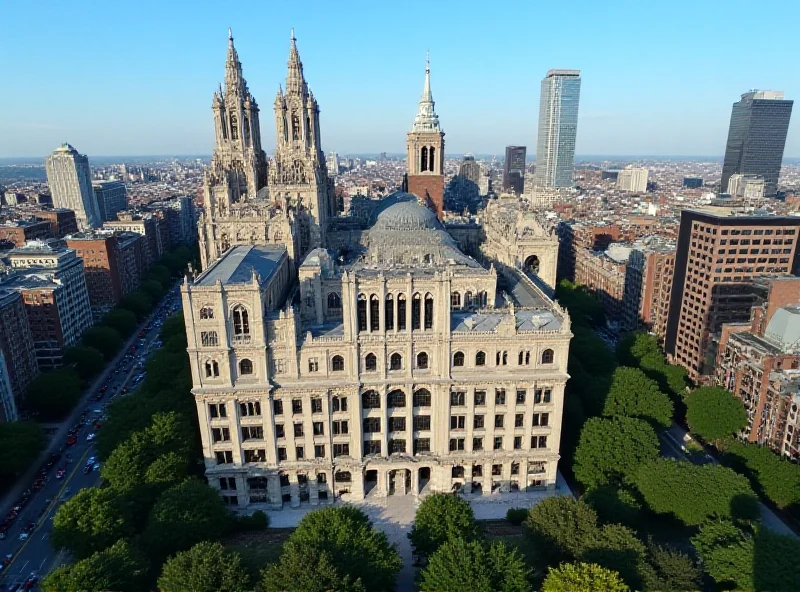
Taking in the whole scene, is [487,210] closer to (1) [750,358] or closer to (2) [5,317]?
(1) [750,358]

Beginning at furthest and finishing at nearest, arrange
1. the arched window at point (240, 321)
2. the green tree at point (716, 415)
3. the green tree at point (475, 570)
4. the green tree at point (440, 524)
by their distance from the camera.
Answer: the green tree at point (716, 415) < the arched window at point (240, 321) < the green tree at point (440, 524) < the green tree at point (475, 570)

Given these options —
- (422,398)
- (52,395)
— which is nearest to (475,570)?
(422,398)

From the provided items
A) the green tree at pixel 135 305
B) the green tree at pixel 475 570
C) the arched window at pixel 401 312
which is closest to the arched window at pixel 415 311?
the arched window at pixel 401 312

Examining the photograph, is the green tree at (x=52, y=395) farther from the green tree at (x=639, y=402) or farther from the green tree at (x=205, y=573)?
A: the green tree at (x=639, y=402)

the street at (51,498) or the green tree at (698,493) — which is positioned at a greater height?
the green tree at (698,493)

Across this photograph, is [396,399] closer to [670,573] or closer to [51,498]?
[670,573]

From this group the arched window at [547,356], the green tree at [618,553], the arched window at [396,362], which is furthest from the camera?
the arched window at [547,356]

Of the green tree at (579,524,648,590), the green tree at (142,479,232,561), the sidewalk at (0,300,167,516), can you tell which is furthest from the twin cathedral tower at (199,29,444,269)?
the green tree at (579,524,648,590)

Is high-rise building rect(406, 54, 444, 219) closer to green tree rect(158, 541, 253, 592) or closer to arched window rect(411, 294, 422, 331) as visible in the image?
arched window rect(411, 294, 422, 331)
